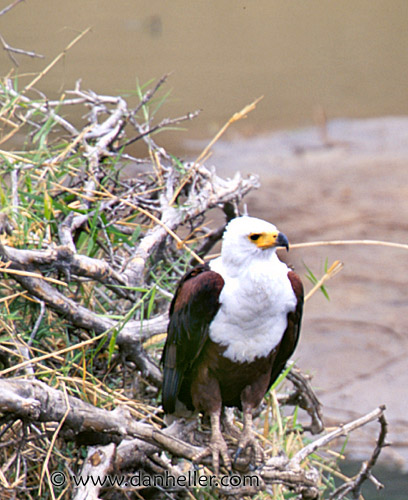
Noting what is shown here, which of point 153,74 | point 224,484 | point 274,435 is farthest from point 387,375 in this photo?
point 153,74

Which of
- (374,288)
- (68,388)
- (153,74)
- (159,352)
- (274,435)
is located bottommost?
(374,288)

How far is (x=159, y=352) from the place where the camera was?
9.74 ft

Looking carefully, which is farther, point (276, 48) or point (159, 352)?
point (276, 48)

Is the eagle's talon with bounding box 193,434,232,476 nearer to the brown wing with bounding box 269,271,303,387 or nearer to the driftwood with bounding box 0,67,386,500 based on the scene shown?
the driftwood with bounding box 0,67,386,500

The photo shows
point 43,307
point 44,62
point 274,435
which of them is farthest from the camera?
point 44,62

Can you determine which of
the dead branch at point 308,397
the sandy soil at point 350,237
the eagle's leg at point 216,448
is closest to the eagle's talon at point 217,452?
the eagle's leg at point 216,448

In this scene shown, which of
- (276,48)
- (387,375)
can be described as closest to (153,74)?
(276,48)

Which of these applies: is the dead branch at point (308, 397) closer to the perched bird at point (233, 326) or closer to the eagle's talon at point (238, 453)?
the perched bird at point (233, 326)

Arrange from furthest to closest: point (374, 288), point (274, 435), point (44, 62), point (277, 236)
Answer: point (44, 62)
point (374, 288)
point (274, 435)
point (277, 236)

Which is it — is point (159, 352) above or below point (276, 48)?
above

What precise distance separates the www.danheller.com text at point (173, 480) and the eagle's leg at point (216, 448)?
0.05m

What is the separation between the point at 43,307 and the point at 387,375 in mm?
3550

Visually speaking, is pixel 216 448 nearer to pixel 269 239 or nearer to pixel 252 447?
pixel 252 447

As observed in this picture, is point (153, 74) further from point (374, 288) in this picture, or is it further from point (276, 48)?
point (374, 288)
